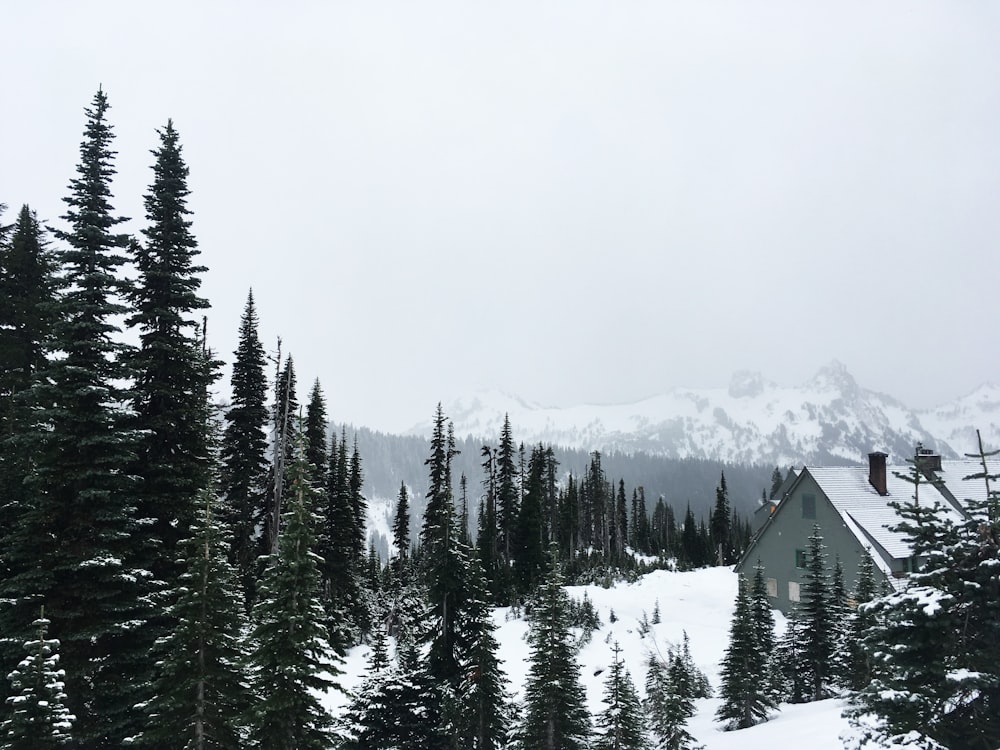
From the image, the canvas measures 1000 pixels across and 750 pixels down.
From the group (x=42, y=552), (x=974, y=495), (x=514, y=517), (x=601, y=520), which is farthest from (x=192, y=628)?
(x=601, y=520)

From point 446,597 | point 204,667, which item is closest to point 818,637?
point 446,597

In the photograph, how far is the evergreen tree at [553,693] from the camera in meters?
16.0

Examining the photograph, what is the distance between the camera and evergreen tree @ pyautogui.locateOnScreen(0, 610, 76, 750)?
11258mm

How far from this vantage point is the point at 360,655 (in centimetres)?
3959

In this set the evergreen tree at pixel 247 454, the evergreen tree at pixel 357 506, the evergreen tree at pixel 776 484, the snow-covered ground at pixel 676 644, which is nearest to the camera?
the snow-covered ground at pixel 676 644

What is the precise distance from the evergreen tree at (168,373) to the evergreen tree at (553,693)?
997cm

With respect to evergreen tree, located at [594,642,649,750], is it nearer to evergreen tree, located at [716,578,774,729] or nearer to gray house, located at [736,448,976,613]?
evergreen tree, located at [716,578,774,729]

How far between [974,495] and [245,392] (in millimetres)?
50109

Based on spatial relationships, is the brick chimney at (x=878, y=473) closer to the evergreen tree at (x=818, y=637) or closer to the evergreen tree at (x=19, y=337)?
the evergreen tree at (x=818, y=637)

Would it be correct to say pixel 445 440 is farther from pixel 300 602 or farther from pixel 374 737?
pixel 300 602

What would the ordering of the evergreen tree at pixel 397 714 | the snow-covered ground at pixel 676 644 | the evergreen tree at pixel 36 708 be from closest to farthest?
the evergreen tree at pixel 36 708
the evergreen tree at pixel 397 714
the snow-covered ground at pixel 676 644

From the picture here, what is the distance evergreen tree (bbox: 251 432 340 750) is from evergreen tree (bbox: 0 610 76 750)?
363cm

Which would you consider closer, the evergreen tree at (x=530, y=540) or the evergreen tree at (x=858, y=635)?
the evergreen tree at (x=858, y=635)

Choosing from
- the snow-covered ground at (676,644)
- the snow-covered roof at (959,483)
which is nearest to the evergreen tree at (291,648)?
the snow-covered ground at (676,644)
